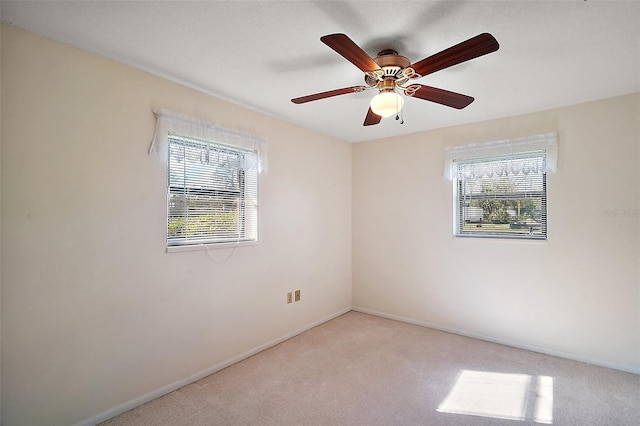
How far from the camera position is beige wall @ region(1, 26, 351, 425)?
5.63 ft

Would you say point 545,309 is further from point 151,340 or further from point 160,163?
point 160,163

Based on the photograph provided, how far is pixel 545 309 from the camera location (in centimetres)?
300

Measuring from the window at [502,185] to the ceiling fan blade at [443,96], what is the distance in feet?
4.58

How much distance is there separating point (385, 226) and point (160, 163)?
2716 millimetres

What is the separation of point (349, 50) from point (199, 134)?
1524mm

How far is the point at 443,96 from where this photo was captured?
2.03 m

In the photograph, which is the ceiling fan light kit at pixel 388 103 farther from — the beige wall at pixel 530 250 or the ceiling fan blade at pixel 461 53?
the beige wall at pixel 530 250

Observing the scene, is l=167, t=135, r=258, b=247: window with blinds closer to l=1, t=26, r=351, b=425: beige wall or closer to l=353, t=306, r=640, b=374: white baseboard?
l=1, t=26, r=351, b=425: beige wall

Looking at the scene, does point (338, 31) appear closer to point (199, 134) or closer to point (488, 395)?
point (199, 134)

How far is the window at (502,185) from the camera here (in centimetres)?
304

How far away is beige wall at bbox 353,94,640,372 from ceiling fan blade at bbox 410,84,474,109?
58.1 inches

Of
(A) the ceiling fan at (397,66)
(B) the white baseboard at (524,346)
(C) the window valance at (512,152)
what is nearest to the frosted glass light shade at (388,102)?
(A) the ceiling fan at (397,66)

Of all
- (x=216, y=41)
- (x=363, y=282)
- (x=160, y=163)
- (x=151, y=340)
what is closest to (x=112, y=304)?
(x=151, y=340)

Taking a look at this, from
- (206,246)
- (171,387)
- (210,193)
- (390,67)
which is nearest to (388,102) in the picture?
(390,67)
